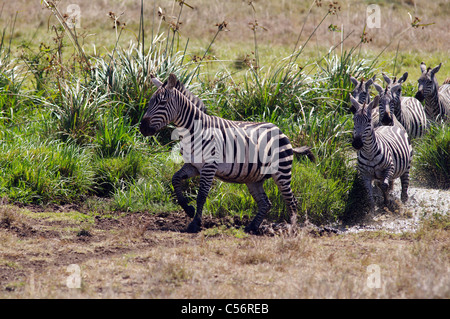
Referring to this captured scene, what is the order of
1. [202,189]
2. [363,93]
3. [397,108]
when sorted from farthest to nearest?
[363,93]
[397,108]
[202,189]

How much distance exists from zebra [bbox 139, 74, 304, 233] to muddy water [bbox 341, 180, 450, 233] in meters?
1.38

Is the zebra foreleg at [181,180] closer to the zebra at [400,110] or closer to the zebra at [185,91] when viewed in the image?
the zebra at [185,91]

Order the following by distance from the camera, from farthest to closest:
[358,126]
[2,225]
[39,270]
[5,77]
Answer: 1. [5,77]
2. [358,126]
3. [2,225]
4. [39,270]

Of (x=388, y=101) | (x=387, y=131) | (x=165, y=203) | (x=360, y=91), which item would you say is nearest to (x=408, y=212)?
(x=387, y=131)

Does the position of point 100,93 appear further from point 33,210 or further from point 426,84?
point 426,84

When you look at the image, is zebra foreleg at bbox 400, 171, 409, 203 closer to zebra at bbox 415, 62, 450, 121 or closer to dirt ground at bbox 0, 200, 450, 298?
dirt ground at bbox 0, 200, 450, 298

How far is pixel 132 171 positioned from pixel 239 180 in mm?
2266

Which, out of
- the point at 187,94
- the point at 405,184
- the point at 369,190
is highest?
the point at 187,94

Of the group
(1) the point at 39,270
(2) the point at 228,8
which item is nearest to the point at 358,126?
(1) the point at 39,270

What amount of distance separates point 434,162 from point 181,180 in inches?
194

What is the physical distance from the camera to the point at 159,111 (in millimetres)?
7445

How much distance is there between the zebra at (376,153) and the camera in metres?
8.40

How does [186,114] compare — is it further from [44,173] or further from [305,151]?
[44,173]

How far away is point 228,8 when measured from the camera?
23.0m
